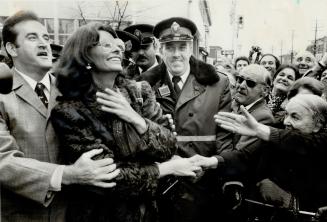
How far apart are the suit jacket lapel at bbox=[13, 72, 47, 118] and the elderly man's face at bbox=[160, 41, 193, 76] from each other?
127cm

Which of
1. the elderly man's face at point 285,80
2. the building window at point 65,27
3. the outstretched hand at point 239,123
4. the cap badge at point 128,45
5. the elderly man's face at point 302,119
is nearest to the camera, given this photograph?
the outstretched hand at point 239,123

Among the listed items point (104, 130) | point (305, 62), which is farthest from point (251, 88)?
point (305, 62)

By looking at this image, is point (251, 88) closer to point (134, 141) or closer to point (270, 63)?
point (134, 141)

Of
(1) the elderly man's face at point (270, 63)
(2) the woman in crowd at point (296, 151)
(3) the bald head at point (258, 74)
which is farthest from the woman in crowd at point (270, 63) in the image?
(2) the woman in crowd at point (296, 151)

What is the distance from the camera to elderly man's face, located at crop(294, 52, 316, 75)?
6117 mm

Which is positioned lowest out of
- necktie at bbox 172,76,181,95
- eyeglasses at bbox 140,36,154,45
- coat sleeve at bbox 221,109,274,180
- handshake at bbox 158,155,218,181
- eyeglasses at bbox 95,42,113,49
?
coat sleeve at bbox 221,109,274,180

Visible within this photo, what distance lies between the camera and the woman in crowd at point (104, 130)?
6.17 feet

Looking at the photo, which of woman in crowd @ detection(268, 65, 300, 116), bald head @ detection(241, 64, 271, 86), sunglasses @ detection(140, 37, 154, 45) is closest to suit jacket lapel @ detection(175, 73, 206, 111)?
bald head @ detection(241, 64, 271, 86)

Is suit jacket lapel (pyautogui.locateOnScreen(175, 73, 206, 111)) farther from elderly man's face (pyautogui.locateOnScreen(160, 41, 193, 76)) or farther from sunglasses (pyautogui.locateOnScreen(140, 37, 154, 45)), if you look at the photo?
sunglasses (pyautogui.locateOnScreen(140, 37, 154, 45))

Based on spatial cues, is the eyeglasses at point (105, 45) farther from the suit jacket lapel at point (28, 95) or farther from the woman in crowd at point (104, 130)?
the suit jacket lapel at point (28, 95)

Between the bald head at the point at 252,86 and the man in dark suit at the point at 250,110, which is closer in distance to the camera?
the man in dark suit at the point at 250,110

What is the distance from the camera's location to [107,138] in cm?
190

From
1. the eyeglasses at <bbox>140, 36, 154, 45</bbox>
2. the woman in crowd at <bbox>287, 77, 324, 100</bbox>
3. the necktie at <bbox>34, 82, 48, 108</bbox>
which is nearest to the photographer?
the necktie at <bbox>34, 82, 48, 108</bbox>

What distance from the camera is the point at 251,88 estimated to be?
A: 3410 millimetres
